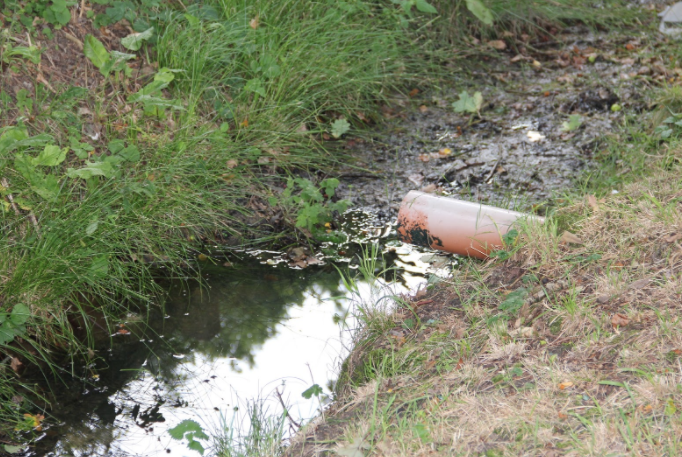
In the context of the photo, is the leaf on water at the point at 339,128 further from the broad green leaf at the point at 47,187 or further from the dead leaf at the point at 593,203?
the broad green leaf at the point at 47,187

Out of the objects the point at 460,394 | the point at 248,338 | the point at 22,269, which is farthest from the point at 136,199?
the point at 460,394

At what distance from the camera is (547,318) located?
2617 mm

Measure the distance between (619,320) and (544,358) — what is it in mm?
336

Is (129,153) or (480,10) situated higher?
(480,10)

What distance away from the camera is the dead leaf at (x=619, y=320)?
2.45 m

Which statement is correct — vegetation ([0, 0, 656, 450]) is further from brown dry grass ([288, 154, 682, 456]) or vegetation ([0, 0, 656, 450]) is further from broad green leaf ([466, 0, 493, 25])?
brown dry grass ([288, 154, 682, 456])

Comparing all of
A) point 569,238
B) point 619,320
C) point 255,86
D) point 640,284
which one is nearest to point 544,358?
point 619,320

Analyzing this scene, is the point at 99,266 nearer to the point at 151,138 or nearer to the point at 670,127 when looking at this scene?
the point at 151,138

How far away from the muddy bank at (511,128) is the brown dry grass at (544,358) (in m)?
0.84

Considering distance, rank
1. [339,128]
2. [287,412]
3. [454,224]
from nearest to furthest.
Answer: [287,412] → [454,224] → [339,128]

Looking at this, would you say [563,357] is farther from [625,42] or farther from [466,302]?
[625,42]

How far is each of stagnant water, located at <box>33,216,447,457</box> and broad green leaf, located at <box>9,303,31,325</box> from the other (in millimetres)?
352

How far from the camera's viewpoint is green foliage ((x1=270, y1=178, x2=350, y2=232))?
3.69m

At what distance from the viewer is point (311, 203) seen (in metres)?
3.91
